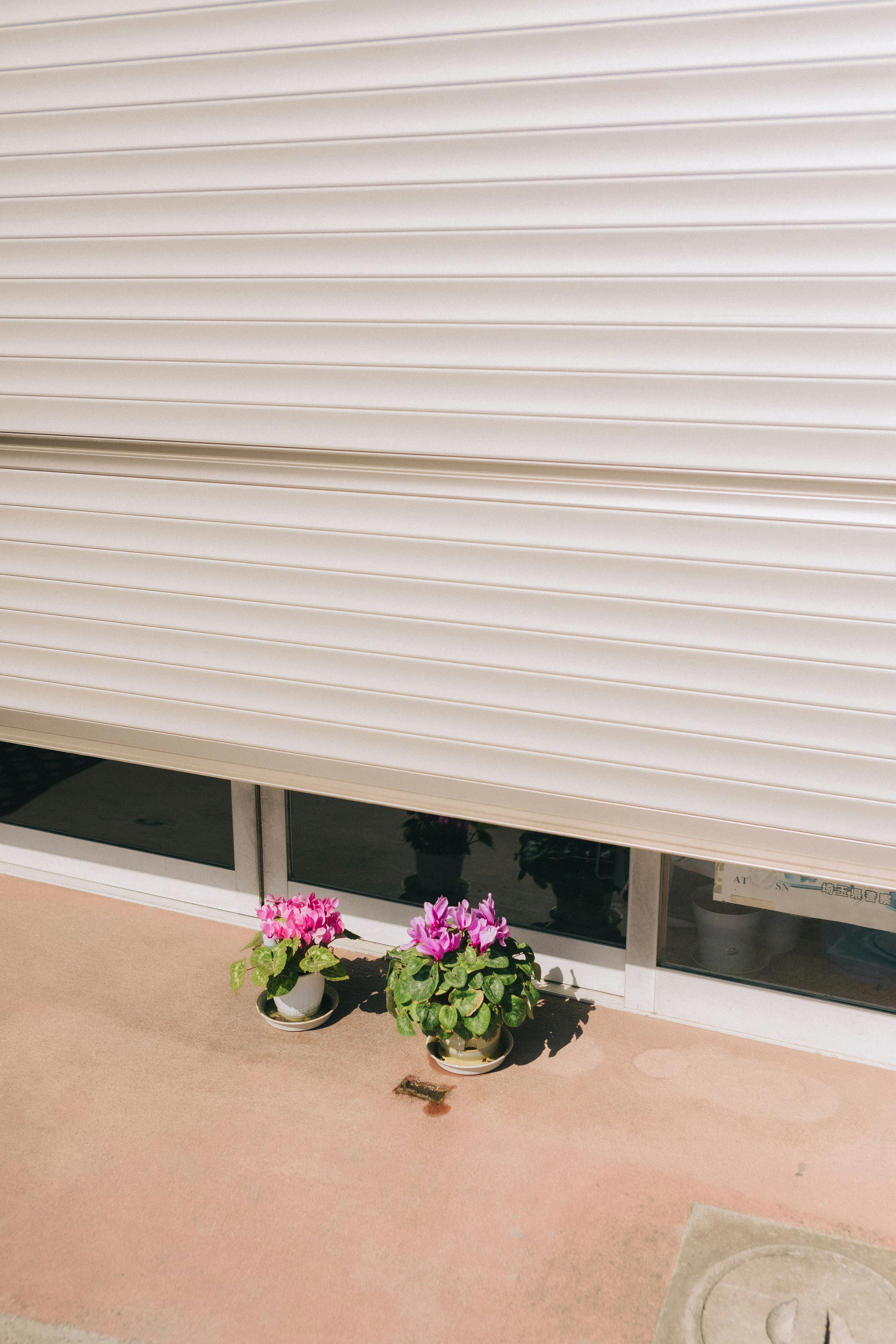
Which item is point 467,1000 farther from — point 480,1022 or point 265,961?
point 265,961

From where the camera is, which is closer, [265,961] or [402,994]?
[402,994]

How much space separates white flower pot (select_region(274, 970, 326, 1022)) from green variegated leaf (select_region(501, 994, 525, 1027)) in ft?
1.79

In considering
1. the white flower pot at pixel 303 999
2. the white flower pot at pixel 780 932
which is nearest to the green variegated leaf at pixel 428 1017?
the white flower pot at pixel 303 999

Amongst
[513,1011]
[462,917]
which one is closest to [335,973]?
[462,917]

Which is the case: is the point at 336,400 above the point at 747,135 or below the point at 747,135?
below

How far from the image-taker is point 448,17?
202 cm

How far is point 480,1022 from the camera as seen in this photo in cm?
252

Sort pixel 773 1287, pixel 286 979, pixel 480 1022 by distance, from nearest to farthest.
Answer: pixel 773 1287 < pixel 480 1022 < pixel 286 979

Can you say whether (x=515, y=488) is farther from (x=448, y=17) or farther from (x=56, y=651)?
(x=56, y=651)

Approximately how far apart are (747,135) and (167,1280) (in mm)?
2420

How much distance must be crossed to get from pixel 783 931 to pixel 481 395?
5.29 ft

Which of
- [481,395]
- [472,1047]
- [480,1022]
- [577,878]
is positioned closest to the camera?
[481,395]

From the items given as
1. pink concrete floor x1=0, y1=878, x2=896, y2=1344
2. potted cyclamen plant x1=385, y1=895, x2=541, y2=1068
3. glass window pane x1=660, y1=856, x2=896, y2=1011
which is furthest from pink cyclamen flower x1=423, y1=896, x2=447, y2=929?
glass window pane x1=660, y1=856, x2=896, y2=1011

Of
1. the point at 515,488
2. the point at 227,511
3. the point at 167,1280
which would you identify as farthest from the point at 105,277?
the point at 167,1280
